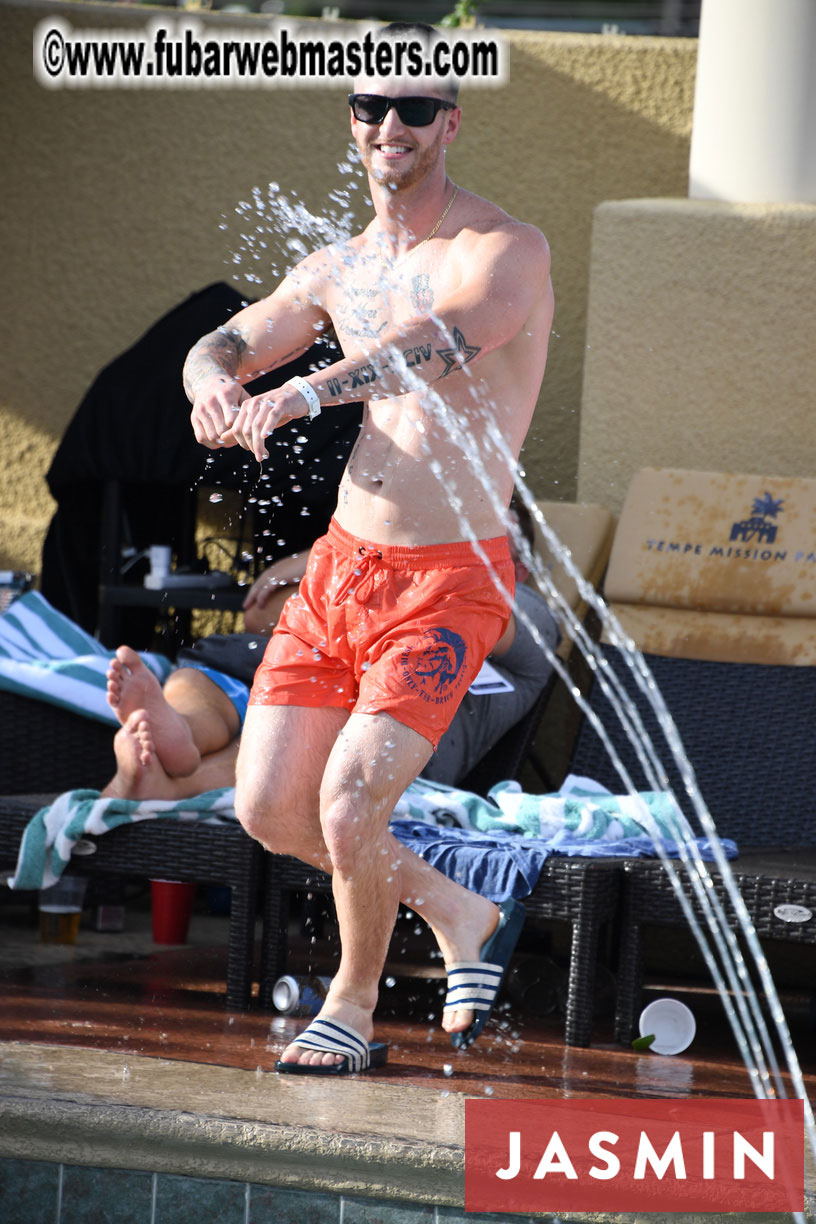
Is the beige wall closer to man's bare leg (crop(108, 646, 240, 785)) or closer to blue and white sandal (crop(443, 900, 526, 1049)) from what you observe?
man's bare leg (crop(108, 646, 240, 785))

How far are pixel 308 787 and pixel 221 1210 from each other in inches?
28.7

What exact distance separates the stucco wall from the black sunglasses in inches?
84.5

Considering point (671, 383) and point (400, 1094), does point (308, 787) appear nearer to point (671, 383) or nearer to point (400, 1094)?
point (400, 1094)

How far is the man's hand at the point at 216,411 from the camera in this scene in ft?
7.46

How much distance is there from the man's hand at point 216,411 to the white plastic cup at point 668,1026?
63.6 inches

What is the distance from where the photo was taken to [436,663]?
251 cm

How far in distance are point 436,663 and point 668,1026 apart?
1130 millimetres

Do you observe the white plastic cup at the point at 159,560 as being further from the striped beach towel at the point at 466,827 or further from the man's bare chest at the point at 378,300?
the man's bare chest at the point at 378,300

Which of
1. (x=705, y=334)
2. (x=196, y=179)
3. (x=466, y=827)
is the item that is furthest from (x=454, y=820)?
(x=196, y=179)

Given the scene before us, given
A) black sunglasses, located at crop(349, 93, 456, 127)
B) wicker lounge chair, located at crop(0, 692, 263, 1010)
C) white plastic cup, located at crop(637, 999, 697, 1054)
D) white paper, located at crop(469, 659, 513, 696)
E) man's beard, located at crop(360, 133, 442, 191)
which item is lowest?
white plastic cup, located at crop(637, 999, 697, 1054)

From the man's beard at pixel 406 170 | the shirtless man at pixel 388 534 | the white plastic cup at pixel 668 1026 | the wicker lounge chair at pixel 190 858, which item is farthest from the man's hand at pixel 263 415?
the white plastic cup at pixel 668 1026

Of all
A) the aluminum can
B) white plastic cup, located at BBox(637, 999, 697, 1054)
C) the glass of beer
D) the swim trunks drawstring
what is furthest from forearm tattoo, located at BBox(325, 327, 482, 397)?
the glass of beer

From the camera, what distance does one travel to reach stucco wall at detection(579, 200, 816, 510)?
4.43m

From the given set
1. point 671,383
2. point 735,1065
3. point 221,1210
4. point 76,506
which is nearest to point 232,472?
point 76,506
